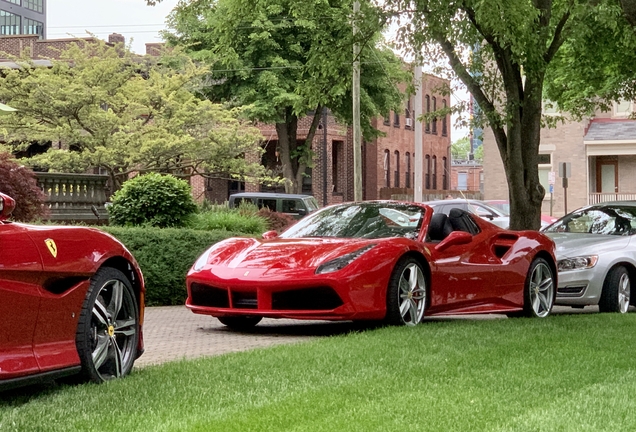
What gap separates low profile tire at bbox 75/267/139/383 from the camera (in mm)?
5816

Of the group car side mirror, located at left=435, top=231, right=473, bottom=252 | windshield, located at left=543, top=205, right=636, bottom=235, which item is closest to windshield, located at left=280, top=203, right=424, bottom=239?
car side mirror, located at left=435, top=231, right=473, bottom=252

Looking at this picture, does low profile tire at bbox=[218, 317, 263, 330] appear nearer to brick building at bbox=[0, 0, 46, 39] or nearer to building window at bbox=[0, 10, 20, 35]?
brick building at bbox=[0, 0, 46, 39]

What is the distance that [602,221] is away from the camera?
45.9ft

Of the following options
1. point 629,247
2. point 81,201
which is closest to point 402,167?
point 81,201

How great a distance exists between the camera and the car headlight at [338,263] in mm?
9000

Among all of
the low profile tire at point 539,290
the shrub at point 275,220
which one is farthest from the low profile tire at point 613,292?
the shrub at point 275,220

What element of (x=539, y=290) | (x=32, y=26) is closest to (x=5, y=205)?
(x=539, y=290)

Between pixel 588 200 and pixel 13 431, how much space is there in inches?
1730

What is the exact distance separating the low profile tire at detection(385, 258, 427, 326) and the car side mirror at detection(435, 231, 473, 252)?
444 mm

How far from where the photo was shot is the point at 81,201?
20.9 metres

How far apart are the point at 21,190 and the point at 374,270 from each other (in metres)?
7.44

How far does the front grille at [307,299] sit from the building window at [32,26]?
4391 inches

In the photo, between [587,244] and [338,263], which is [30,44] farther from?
[338,263]

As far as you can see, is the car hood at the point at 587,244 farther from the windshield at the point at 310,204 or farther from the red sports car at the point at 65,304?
the windshield at the point at 310,204
